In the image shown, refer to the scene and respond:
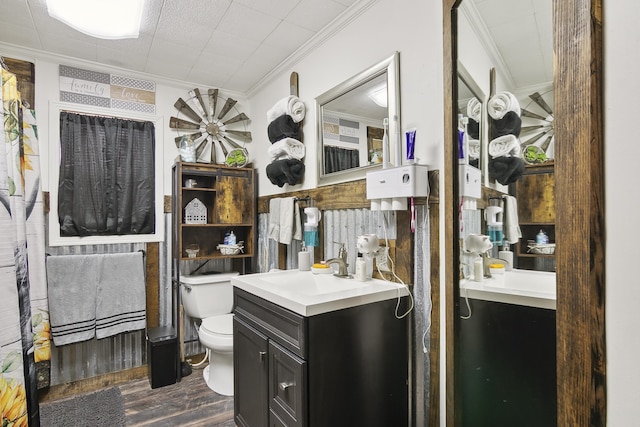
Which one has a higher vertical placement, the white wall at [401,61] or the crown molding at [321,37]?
the crown molding at [321,37]

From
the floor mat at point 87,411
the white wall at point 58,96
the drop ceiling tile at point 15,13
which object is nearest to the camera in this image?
the drop ceiling tile at point 15,13

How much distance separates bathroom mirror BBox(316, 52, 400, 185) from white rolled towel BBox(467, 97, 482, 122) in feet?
1.23

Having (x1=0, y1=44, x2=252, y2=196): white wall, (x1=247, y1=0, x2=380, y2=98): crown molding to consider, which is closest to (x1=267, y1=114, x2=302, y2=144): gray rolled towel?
(x1=247, y1=0, x2=380, y2=98): crown molding

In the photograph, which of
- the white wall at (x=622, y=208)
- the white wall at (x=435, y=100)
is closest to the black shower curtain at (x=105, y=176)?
the white wall at (x=435, y=100)

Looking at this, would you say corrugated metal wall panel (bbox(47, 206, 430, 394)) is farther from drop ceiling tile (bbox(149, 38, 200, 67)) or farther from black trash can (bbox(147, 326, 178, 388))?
drop ceiling tile (bbox(149, 38, 200, 67))

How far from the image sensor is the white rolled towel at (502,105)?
891 mm

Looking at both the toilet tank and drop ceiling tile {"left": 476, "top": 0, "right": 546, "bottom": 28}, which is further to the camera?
the toilet tank

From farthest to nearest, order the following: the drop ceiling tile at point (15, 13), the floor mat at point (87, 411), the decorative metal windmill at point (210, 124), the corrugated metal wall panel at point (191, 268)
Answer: the decorative metal windmill at point (210, 124) < the floor mat at point (87, 411) < the drop ceiling tile at point (15, 13) < the corrugated metal wall panel at point (191, 268)

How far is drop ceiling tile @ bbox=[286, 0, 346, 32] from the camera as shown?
5.81 ft

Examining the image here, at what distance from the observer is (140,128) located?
2.63 meters

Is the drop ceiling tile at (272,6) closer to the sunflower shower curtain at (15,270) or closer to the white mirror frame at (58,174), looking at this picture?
the sunflower shower curtain at (15,270)

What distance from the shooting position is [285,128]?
2.18 m

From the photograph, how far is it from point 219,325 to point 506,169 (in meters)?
2.10

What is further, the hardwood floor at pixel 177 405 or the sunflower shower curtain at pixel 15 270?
the hardwood floor at pixel 177 405
